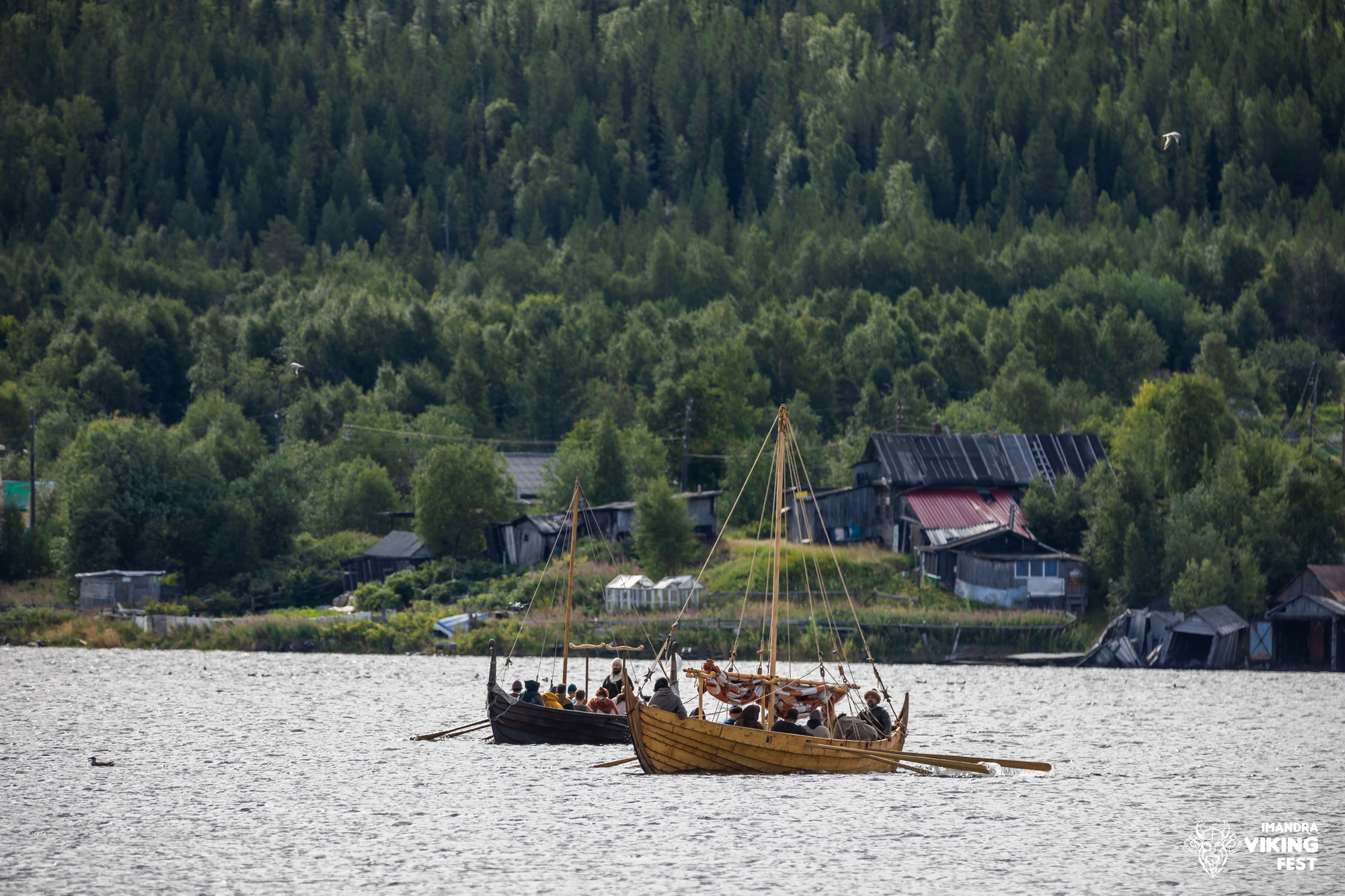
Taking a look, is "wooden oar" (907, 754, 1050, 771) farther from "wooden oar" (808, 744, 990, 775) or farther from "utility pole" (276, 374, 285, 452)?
"utility pole" (276, 374, 285, 452)

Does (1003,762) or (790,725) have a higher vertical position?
(790,725)

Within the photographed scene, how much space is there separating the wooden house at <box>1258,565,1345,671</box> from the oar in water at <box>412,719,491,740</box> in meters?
45.0

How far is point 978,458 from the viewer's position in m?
95.9

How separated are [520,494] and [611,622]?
34829 mm

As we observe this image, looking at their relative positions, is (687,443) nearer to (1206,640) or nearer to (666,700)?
(1206,640)

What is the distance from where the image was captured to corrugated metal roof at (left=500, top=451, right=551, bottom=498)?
116 meters

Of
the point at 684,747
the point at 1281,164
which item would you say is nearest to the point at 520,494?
the point at 684,747

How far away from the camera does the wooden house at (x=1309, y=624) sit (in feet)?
253

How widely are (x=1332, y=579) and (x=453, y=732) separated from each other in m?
48.1

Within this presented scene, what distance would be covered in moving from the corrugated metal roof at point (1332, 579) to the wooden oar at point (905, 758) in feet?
141

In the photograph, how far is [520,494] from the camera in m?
116

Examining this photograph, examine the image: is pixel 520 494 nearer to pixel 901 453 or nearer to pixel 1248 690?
pixel 901 453
